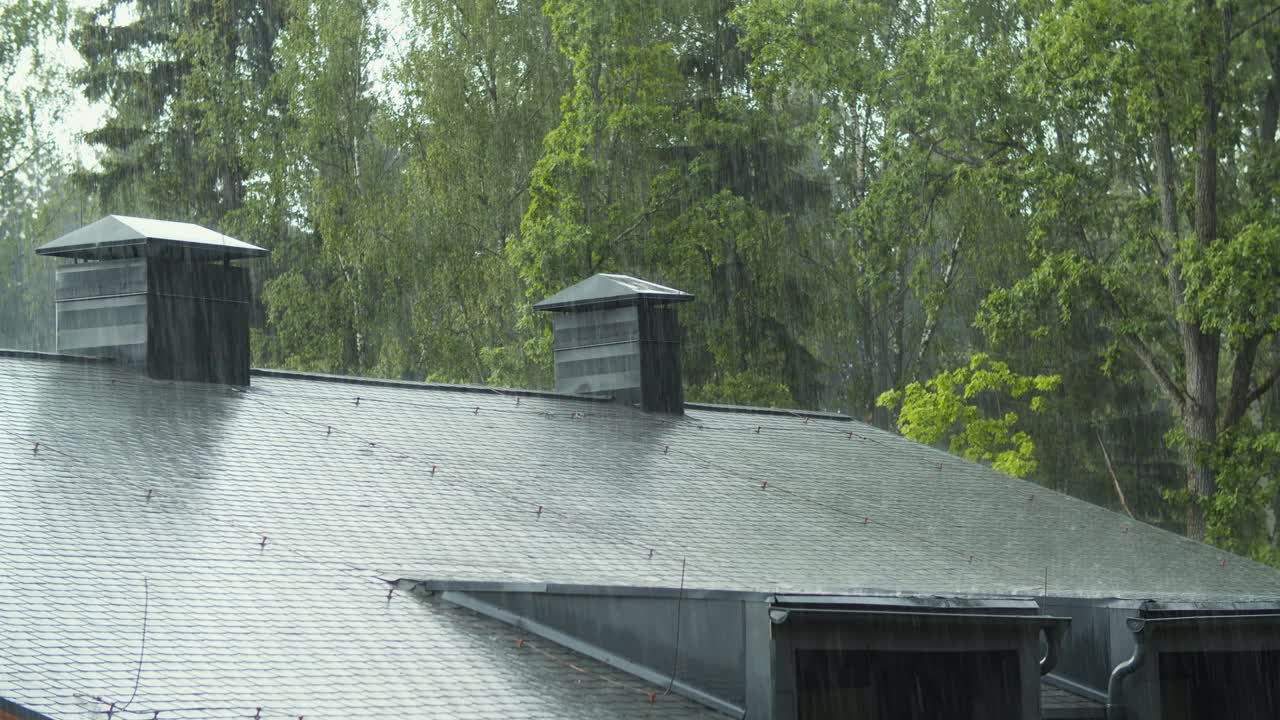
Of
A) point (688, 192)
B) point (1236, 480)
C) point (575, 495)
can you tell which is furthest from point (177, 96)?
point (575, 495)

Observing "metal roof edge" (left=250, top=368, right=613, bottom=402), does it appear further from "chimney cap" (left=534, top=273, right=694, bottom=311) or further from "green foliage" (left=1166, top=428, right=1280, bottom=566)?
"green foliage" (left=1166, top=428, right=1280, bottom=566)

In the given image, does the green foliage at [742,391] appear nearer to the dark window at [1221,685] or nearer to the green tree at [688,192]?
the green tree at [688,192]

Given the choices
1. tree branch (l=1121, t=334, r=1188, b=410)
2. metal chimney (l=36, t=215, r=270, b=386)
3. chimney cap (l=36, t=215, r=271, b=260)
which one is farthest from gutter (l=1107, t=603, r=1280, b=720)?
tree branch (l=1121, t=334, r=1188, b=410)

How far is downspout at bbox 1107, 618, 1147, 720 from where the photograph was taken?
38.5 feet

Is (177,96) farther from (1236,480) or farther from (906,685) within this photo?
(906,685)

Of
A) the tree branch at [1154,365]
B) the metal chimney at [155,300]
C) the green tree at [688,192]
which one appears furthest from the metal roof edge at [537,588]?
the green tree at [688,192]

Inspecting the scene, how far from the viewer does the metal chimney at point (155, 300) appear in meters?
13.4

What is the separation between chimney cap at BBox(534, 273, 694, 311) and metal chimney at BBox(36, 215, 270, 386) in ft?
15.7

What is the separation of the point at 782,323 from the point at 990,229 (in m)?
5.75

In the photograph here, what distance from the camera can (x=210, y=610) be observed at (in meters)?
8.52

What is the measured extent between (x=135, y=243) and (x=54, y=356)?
4.58 feet

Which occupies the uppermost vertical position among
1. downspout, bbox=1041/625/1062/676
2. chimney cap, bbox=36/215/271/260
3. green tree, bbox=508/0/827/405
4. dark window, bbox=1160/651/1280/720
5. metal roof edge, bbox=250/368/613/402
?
green tree, bbox=508/0/827/405

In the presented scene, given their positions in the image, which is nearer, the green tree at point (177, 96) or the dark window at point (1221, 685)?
the dark window at point (1221, 685)

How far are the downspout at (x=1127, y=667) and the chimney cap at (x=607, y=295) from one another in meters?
7.63
